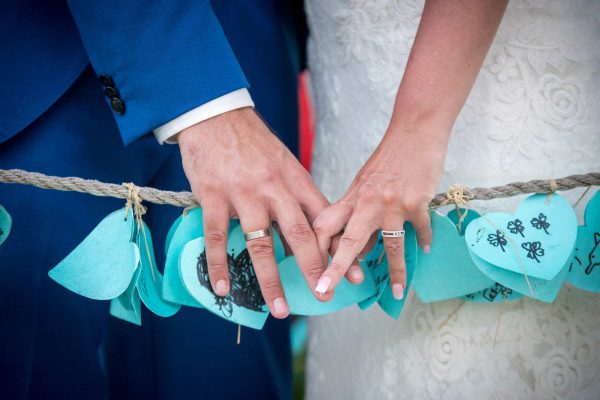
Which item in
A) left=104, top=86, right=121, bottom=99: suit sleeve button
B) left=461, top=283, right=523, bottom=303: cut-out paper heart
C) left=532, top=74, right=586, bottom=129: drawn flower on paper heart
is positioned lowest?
left=461, top=283, right=523, bottom=303: cut-out paper heart

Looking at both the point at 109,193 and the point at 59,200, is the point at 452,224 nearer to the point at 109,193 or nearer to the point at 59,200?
the point at 109,193

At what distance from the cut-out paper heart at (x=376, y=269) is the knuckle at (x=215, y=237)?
8.7 inches

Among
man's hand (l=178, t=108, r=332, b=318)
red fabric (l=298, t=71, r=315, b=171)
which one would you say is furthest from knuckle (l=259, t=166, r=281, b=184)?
red fabric (l=298, t=71, r=315, b=171)

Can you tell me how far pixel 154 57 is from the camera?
0.79 meters

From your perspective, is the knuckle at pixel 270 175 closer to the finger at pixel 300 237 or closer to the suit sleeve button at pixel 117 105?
Result: the finger at pixel 300 237

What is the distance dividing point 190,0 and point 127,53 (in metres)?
0.13

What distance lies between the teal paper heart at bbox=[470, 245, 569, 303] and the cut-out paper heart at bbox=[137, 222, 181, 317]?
460 millimetres

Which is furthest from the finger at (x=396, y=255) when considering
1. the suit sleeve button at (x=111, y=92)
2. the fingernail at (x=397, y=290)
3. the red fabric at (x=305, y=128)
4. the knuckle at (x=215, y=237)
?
the red fabric at (x=305, y=128)

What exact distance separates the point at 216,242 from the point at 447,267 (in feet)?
1.15

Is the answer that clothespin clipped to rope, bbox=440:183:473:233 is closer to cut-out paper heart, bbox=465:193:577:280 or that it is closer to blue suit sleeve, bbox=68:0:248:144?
cut-out paper heart, bbox=465:193:577:280

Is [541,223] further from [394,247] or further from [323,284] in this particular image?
[323,284]

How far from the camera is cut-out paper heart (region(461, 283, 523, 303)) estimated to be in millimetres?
815

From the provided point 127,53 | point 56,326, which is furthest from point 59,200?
point 127,53

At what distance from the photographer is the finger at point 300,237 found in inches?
29.5
